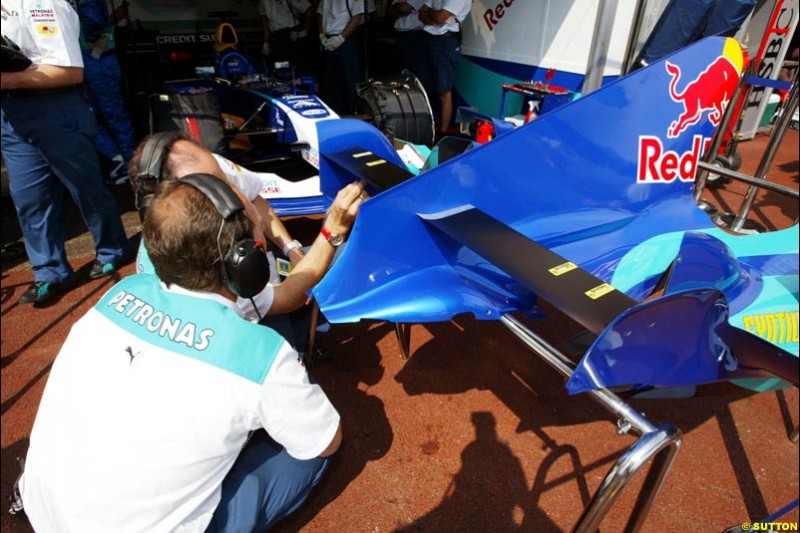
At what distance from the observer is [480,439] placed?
196 centimetres

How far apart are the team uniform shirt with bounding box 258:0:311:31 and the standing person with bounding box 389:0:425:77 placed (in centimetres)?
143

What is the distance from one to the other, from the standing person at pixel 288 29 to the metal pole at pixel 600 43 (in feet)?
11.3

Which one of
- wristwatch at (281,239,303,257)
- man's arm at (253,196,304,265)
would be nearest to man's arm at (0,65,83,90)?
man's arm at (253,196,304,265)

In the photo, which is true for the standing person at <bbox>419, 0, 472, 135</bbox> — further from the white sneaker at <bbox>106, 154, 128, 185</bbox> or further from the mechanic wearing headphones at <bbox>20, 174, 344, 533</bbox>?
the mechanic wearing headphones at <bbox>20, 174, 344, 533</bbox>

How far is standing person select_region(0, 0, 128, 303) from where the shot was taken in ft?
7.06

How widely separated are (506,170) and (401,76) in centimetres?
246

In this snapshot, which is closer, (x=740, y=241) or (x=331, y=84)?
(x=740, y=241)

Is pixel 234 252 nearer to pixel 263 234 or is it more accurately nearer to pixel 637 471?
pixel 263 234

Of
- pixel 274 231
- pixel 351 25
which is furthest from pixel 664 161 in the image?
pixel 351 25

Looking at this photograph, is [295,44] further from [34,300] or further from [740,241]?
[740,241]

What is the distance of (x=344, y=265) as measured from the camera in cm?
143

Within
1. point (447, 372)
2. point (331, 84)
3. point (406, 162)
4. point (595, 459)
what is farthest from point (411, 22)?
point (595, 459)

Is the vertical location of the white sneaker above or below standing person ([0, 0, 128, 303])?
below

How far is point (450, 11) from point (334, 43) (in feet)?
4.12
